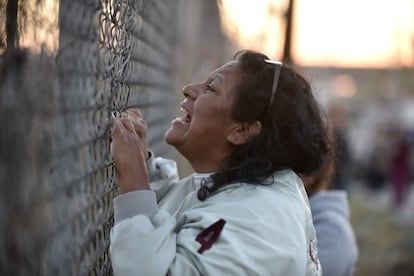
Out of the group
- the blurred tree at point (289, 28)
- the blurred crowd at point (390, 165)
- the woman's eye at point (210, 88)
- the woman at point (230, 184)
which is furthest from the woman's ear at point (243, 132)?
the blurred crowd at point (390, 165)

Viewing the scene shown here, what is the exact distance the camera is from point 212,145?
2701mm

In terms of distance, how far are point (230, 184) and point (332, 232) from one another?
1.84 meters

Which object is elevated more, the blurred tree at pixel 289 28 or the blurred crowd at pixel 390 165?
the blurred tree at pixel 289 28

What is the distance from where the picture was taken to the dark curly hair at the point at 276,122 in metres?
2.65

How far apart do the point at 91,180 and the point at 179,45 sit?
578 centimetres

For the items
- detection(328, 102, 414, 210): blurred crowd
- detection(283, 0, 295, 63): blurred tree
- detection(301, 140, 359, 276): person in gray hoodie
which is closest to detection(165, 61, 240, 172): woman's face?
detection(301, 140, 359, 276): person in gray hoodie

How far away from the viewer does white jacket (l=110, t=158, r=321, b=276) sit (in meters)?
2.23

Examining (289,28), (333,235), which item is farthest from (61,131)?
(289,28)

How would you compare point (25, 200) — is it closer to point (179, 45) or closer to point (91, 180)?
point (91, 180)

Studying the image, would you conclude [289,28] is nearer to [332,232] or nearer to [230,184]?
[332,232]

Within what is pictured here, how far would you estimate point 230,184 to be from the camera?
2.54m

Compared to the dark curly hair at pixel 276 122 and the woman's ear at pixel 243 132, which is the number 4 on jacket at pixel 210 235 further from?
the woman's ear at pixel 243 132

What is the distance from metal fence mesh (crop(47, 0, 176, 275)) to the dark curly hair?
35 centimetres

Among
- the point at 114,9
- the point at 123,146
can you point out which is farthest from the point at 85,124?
the point at 114,9
